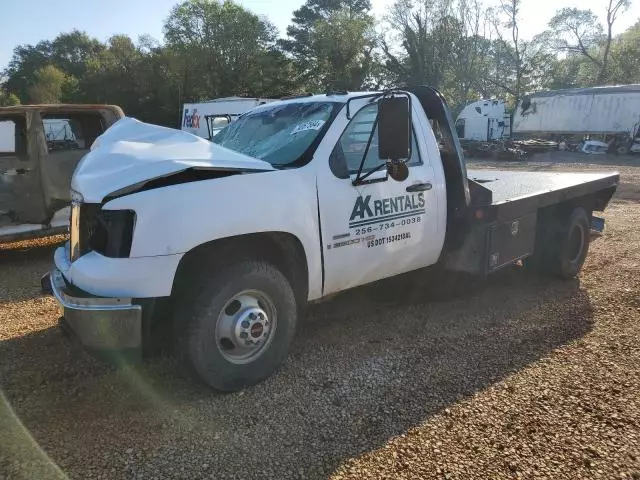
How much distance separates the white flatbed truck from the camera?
9.91ft

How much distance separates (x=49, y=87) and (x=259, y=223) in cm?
6162

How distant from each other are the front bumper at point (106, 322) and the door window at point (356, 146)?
1.67 metres

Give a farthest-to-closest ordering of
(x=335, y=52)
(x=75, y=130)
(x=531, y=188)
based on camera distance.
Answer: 1. (x=335, y=52)
2. (x=75, y=130)
3. (x=531, y=188)

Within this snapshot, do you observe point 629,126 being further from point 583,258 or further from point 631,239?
point 583,258

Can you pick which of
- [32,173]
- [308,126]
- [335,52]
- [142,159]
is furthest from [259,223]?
[335,52]

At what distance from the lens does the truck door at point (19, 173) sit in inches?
270

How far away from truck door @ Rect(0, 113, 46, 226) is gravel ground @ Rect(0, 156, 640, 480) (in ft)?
7.66

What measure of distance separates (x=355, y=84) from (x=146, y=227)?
51856 millimetres

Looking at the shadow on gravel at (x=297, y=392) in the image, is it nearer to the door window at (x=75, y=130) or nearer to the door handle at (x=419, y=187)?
the door handle at (x=419, y=187)

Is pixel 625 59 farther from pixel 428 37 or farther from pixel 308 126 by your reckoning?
pixel 308 126

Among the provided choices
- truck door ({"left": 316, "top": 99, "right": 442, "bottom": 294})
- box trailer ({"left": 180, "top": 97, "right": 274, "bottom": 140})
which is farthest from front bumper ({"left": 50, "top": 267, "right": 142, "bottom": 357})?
box trailer ({"left": 180, "top": 97, "right": 274, "bottom": 140})

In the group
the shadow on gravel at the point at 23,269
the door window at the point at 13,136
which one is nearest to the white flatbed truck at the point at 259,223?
the shadow on gravel at the point at 23,269

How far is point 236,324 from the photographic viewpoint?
3330mm

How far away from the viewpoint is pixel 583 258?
625 centimetres
